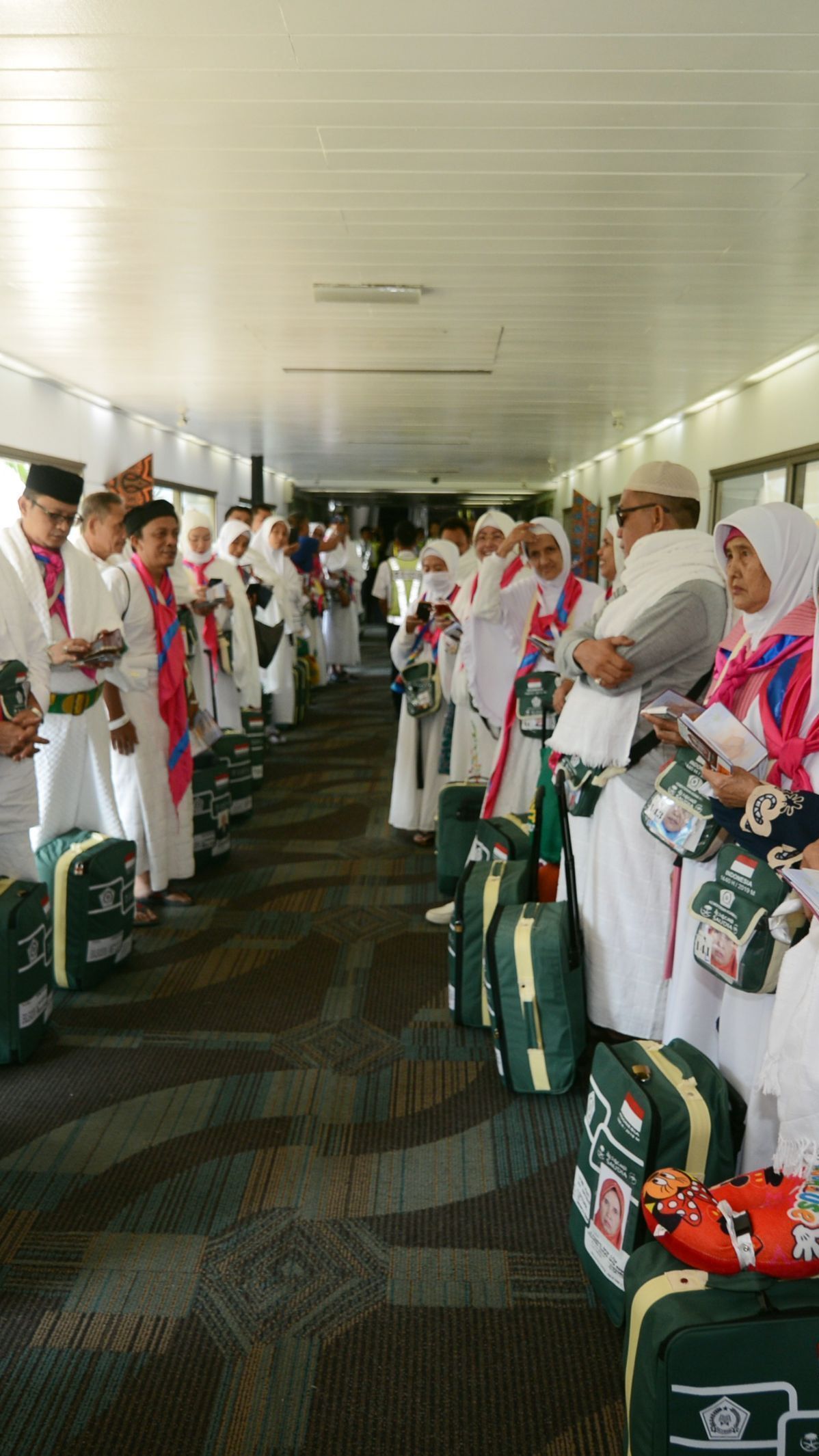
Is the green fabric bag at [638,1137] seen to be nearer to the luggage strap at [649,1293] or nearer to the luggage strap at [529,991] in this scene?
the luggage strap at [649,1293]

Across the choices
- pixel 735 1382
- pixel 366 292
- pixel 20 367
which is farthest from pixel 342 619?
pixel 735 1382

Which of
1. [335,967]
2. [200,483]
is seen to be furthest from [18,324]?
[200,483]

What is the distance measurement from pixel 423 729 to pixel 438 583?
0.83 metres

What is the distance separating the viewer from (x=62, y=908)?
357 cm

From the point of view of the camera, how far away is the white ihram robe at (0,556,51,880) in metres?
3.19

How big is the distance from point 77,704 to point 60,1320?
2.17 m

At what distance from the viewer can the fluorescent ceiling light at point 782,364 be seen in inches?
241

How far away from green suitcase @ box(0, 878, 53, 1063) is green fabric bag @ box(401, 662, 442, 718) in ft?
8.37

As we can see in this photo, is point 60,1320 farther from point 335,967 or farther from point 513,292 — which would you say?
point 513,292

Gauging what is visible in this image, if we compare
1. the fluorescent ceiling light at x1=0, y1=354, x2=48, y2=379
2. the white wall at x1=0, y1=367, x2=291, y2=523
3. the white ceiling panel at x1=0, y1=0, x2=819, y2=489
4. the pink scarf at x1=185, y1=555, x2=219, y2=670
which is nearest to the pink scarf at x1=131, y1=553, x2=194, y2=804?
the white ceiling panel at x1=0, y1=0, x2=819, y2=489

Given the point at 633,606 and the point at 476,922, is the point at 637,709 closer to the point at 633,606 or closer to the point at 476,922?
the point at 633,606

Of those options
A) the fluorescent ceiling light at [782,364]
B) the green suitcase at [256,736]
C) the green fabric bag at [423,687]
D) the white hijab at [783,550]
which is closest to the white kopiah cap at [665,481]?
the white hijab at [783,550]

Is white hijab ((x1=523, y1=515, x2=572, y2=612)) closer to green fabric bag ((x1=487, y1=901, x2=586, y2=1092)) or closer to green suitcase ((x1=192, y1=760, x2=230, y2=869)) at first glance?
green fabric bag ((x1=487, y1=901, x2=586, y2=1092))

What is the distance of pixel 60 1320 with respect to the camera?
2.05 meters
